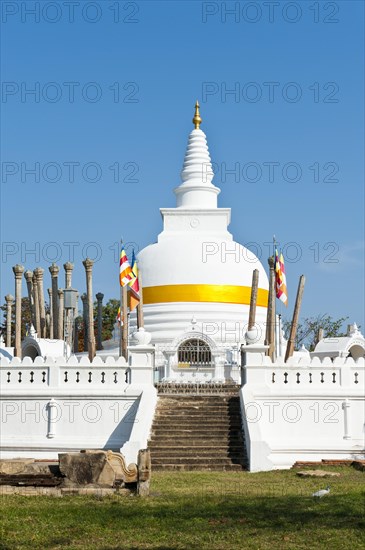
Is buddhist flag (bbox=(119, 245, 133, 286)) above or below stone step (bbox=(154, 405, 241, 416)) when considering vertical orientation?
above

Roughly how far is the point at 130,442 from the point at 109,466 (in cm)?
673

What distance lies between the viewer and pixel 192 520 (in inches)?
592

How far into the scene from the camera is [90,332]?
118ft

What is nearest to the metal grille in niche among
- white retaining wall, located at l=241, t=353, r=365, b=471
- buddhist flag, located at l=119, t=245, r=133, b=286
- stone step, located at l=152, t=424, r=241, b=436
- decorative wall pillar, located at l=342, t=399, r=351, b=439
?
buddhist flag, located at l=119, t=245, r=133, b=286

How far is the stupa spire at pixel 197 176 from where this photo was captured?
50.0 meters

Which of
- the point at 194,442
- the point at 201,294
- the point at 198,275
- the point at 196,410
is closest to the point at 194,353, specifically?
the point at 201,294

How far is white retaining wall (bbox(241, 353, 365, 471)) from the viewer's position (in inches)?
1075

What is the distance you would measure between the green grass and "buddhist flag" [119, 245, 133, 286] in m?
18.0

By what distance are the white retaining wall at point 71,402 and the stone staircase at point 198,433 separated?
2.85ft

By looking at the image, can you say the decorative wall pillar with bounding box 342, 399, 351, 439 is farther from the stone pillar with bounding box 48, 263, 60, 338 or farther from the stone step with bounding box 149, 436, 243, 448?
the stone pillar with bounding box 48, 263, 60, 338

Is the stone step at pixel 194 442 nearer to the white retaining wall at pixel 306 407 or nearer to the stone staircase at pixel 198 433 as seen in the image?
the stone staircase at pixel 198 433

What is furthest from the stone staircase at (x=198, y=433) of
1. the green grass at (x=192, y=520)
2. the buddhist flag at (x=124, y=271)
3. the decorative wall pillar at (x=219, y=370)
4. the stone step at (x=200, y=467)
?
the decorative wall pillar at (x=219, y=370)

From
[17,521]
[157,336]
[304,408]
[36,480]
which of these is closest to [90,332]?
[157,336]

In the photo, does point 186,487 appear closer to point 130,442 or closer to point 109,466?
point 109,466
